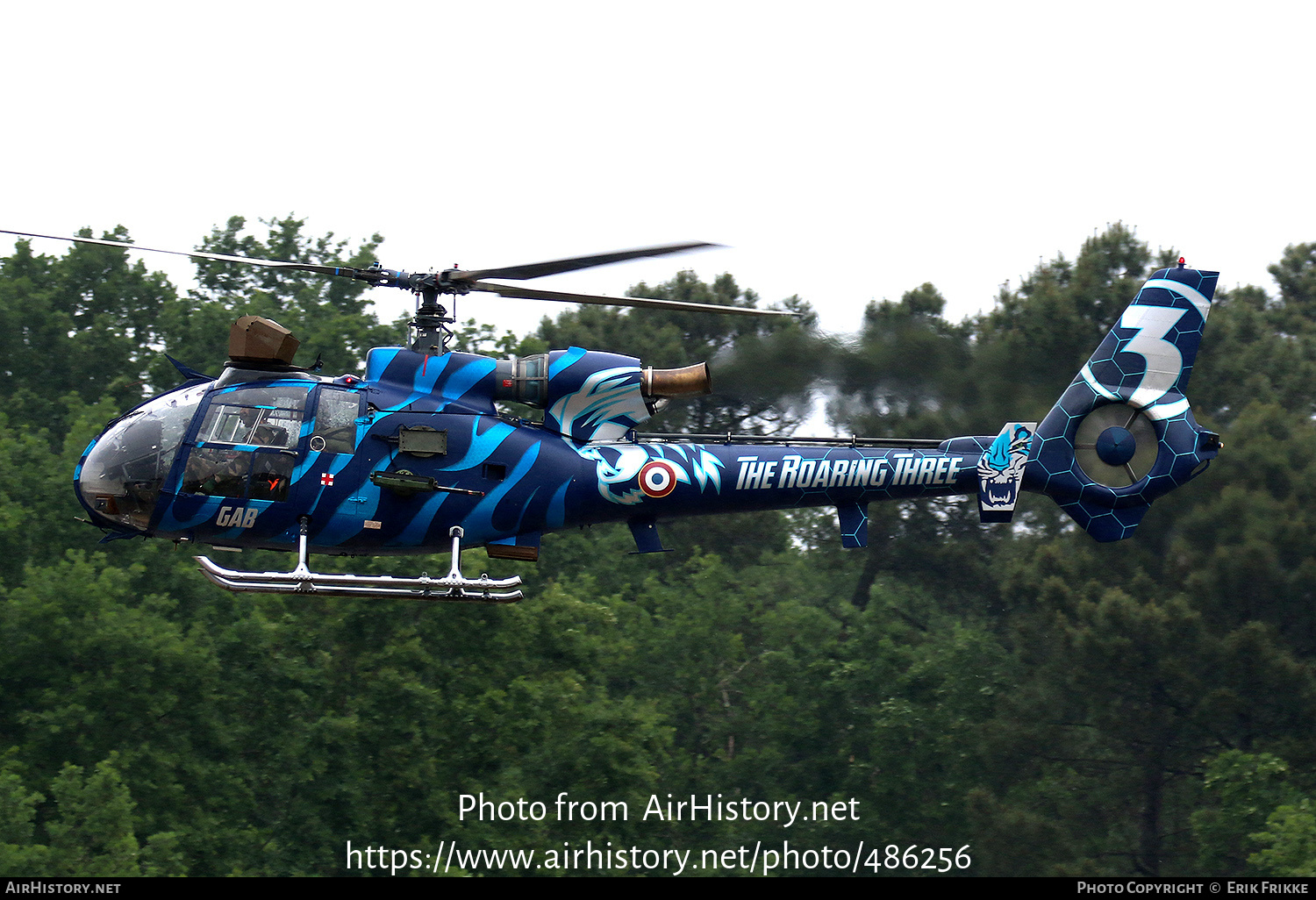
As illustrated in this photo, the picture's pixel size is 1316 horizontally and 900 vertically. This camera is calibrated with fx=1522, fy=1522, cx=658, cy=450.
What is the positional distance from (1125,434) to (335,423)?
8.54 meters

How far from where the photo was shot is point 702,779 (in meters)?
31.8

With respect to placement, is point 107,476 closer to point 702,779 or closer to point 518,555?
point 518,555

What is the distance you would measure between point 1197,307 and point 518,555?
8.38 metres

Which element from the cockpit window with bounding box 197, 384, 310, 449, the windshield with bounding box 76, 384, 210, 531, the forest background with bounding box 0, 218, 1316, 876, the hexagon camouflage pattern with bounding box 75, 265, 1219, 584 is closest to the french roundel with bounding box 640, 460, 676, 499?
the hexagon camouflage pattern with bounding box 75, 265, 1219, 584

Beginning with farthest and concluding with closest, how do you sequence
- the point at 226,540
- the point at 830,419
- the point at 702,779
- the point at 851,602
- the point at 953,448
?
1. the point at 851,602
2. the point at 702,779
3. the point at 830,419
4. the point at 953,448
5. the point at 226,540

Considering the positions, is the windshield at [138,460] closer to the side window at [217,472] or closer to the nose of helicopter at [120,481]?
the nose of helicopter at [120,481]

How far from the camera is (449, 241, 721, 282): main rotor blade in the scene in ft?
44.9

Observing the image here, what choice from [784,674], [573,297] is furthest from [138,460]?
[784,674]

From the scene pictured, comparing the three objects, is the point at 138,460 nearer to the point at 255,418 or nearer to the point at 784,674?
the point at 255,418

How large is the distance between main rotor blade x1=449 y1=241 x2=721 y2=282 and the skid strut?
2915 millimetres

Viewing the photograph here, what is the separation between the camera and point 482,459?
15.5m

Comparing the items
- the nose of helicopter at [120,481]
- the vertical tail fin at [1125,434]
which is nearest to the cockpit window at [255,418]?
the nose of helicopter at [120,481]
